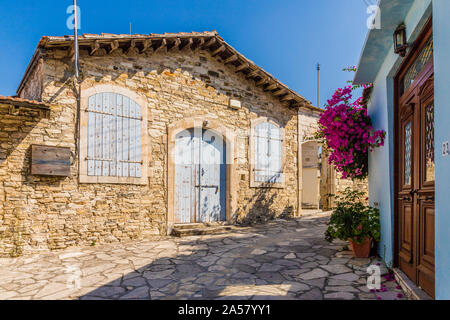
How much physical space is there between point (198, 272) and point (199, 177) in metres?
3.79

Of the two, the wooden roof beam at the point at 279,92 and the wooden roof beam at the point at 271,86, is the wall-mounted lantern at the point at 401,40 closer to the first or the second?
the wooden roof beam at the point at 271,86

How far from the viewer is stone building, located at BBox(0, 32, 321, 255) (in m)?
5.84

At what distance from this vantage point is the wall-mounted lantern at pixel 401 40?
3383mm

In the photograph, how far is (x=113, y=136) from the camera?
22.4 ft

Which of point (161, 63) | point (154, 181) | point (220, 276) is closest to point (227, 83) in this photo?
point (161, 63)

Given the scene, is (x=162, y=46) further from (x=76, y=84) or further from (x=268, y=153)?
(x=268, y=153)

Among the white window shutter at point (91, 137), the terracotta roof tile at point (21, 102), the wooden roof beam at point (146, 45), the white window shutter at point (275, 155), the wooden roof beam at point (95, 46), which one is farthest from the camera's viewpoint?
the white window shutter at point (275, 155)

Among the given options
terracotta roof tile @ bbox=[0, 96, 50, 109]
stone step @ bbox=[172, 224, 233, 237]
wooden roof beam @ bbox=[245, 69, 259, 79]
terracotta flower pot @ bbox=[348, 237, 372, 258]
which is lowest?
stone step @ bbox=[172, 224, 233, 237]

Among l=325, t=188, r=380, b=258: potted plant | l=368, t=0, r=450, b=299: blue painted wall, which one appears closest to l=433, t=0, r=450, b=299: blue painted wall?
l=368, t=0, r=450, b=299: blue painted wall

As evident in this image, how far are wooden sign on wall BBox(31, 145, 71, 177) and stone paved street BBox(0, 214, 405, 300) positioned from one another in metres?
1.43

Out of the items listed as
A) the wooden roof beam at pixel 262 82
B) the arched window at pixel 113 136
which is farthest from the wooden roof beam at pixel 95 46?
the wooden roof beam at pixel 262 82

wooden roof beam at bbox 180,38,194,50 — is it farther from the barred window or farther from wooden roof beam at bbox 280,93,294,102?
wooden roof beam at bbox 280,93,294,102

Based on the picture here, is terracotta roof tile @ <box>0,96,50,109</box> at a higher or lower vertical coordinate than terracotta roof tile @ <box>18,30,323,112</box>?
lower

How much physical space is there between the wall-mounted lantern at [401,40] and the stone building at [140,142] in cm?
515
